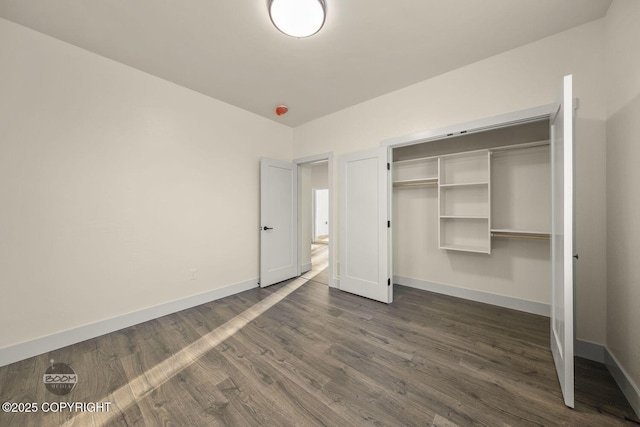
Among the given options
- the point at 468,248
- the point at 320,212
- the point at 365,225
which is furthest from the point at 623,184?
the point at 320,212

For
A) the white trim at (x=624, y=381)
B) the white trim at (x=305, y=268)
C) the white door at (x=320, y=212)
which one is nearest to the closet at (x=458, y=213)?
the white trim at (x=624, y=381)

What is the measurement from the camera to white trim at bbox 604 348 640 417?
1401 mm

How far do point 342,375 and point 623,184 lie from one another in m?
2.43

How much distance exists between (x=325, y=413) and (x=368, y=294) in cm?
193

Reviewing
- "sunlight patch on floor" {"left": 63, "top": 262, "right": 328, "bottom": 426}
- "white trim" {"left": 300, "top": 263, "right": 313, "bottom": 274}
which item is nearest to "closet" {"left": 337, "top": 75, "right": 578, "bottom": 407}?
"white trim" {"left": 300, "top": 263, "right": 313, "bottom": 274}

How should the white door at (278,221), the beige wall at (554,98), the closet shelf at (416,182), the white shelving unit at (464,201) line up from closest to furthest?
1. the beige wall at (554,98)
2. the white shelving unit at (464,201)
3. the closet shelf at (416,182)
4. the white door at (278,221)

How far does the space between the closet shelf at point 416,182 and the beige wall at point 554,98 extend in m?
0.80

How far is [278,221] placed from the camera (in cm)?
396

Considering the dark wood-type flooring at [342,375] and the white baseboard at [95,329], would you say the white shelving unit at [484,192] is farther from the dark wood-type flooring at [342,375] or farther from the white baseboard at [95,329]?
the white baseboard at [95,329]

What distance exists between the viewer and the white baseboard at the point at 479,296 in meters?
2.66

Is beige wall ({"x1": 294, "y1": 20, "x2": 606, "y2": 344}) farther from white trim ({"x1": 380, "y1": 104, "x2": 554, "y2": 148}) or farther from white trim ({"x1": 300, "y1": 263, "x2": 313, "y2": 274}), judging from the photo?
white trim ({"x1": 300, "y1": 263, "x2": 313, "y2": 274})

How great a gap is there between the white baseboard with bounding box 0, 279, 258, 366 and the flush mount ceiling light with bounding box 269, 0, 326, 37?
319cm

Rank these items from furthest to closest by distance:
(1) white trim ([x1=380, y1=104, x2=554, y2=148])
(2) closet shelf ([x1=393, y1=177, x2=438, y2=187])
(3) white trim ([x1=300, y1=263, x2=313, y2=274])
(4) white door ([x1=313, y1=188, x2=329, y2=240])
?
(4) white door ([x1=313, y1=188, x2=329, y2=240])
(3) white trim ([x1=300, y1=263, x2=313, y2=274])
(2) closet shelf ([x1=393, y1=177, x2=438, y2=187])
(1) white trim ([x1=380, y1=104, x2=554, y2=148])

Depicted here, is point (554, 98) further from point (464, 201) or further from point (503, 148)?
point (464, 201)
